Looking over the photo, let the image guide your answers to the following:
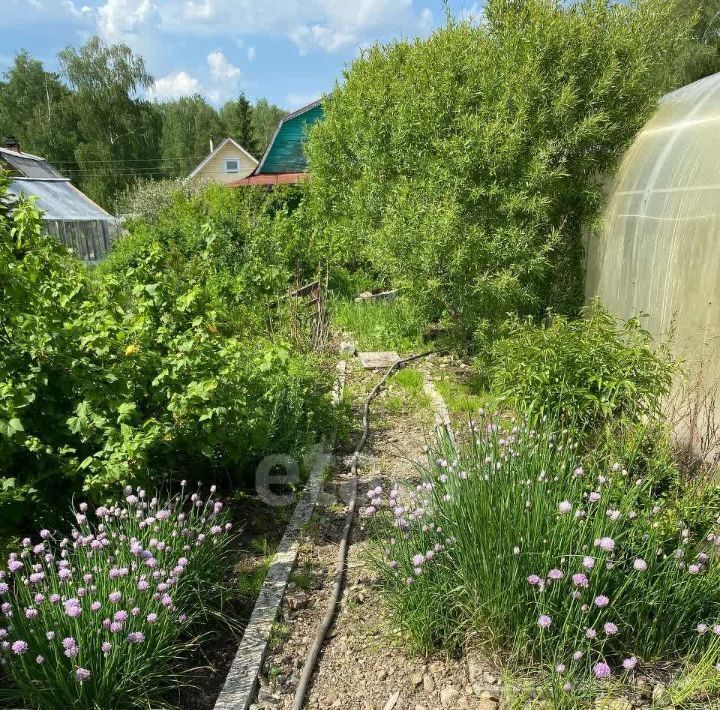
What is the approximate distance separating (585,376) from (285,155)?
20859 millimetres

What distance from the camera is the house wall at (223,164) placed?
1550 inches

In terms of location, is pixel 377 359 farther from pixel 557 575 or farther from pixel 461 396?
pixel 557 575

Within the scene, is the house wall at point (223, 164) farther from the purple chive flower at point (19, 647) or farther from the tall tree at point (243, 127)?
the purple chive flower at point (19, 647)

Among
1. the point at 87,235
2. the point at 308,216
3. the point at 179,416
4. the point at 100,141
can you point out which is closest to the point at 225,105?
the point at 100,141

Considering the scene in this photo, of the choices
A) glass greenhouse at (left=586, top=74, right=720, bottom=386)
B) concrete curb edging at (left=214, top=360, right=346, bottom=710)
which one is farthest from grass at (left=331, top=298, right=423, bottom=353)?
concrete curb edging at (left=214, top=360, right=346, bottom=710)

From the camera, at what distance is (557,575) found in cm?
205

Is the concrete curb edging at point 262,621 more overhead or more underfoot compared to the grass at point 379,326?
more underfoot

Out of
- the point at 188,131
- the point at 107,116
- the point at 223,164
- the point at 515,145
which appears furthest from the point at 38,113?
the point at 515,145

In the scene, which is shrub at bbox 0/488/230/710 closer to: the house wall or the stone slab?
the stone slab

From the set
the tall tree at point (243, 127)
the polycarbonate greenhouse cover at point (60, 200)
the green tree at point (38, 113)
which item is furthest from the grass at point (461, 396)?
the tall tree at point (243, 127)

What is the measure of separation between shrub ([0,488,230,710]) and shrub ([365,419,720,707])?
91 centimetres

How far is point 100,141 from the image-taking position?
38344 mm

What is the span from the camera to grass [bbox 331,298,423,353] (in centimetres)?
778

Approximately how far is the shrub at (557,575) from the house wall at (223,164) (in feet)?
130
